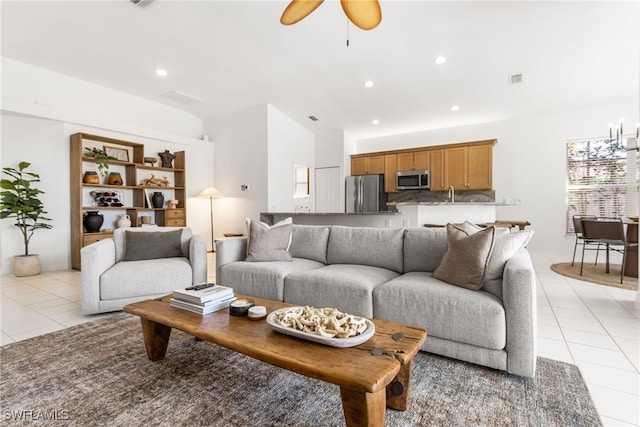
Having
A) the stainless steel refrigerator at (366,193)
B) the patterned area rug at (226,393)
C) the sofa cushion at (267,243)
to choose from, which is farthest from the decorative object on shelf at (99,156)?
the stainless steel refrigerator at (366,193)

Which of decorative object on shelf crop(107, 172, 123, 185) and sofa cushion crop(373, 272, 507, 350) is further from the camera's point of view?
decorative object on shelf crop(107, 172, 123, 185)

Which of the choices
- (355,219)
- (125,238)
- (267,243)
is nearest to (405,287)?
(267,243)

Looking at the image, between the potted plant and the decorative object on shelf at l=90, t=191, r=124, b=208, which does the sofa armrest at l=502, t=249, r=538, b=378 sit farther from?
the decorative object on shelf at l=90, t=191, r=124, b=208

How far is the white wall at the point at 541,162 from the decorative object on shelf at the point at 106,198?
22.3 ft

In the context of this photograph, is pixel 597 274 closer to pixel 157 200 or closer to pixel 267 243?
pixel 267 243

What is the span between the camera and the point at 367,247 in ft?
9.06

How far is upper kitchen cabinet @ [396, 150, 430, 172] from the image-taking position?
6523 mm

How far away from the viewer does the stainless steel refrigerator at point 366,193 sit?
6926mm

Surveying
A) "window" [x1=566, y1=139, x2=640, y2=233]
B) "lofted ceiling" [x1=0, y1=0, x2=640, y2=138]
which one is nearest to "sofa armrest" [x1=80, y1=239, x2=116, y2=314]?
"lofted ceiling" [x1=0, y1=0, x2=640, y2=138]

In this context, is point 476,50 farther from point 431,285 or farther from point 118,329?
point 118,329

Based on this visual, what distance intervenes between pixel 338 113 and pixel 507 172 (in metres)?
3.54

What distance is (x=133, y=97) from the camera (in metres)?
5.62

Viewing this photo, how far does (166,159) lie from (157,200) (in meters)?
0.82

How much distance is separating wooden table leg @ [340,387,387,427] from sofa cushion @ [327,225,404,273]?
5.11 feet
